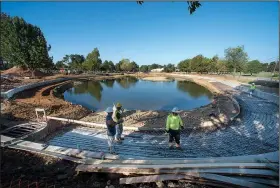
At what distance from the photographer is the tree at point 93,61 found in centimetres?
7619

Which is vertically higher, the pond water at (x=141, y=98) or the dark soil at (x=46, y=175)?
the dark soil at (x=46, y=175)

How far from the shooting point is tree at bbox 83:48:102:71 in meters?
76.2

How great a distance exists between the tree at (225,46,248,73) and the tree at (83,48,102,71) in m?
49.3

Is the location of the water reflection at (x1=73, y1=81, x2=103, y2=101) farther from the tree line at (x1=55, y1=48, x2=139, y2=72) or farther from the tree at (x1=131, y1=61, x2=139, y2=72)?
the tree at (x1=131, y1=61, x2=139, y2=72)

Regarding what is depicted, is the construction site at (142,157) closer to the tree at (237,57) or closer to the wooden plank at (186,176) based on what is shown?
the wooden plank at (186,176)

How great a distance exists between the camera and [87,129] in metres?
10.7

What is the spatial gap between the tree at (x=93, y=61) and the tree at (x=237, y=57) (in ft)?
162

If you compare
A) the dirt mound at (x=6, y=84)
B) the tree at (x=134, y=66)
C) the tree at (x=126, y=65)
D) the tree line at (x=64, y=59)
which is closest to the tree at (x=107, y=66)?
the tree line at (x=64, y=59)

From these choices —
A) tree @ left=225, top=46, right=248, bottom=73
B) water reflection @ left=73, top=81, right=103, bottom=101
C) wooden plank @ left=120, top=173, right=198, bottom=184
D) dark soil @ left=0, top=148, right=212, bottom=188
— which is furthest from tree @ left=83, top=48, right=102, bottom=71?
wooden plank @ left=120, top=173, right=198, bottom=184

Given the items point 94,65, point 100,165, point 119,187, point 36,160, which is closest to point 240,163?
point 119,187

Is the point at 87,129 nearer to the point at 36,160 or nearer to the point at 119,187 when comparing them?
the point at 36,160

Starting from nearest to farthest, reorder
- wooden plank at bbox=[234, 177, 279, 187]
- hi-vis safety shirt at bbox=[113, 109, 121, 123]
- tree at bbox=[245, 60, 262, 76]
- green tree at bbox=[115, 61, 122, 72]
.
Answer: wooden plank at bbox=[234, 177, 279, 187] < hi-vis safety shirt at bbox=[113, 109, 121, 123] < tree at bbox=[245, 60, 262, 76] < green tree at bbox=[115, 61, 122, 72]

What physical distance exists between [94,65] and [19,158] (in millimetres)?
74401

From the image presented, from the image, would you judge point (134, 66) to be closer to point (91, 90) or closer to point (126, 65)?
point (126, 65)
